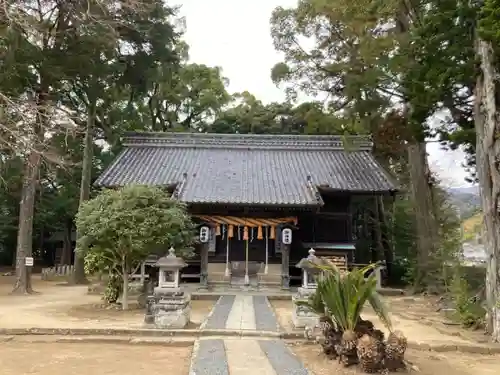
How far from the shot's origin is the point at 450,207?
66.8 feet

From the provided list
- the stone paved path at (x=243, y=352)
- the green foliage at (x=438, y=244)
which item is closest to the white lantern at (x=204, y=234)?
the stone paved path at (x=243, y=352)

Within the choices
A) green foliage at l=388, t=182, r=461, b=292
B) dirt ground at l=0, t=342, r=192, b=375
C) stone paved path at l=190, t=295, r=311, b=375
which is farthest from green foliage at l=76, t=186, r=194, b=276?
green foliage at l=388, t=182, r=461, b=292

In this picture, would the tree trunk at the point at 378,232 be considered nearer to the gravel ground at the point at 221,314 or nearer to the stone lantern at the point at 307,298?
the gravel ground at the point at 221,314

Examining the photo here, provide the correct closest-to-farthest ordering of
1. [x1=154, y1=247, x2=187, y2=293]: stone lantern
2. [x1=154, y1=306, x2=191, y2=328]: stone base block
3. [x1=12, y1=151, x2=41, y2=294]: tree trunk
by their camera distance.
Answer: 1. [x1=154, y1=306, x2=191, y2=328]: stone base block
2. [x1=154, y1=247, x2=187, y2=293]: stone lantern
3. [x1=12, y1=151, x2=41, y2=294]: tree trunk

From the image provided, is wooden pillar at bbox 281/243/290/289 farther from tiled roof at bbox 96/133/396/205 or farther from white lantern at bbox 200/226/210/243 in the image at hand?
white lantern at bbox 200/226/210/243

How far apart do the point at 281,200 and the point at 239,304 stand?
213 inches

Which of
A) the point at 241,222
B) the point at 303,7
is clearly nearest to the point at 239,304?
the point at 241,222

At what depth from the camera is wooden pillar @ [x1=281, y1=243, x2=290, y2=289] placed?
17000mm

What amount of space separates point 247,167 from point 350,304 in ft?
49.7

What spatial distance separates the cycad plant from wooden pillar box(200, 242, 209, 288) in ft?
32.6

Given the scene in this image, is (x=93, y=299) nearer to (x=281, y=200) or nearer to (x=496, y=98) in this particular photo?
(x=281, y=200)

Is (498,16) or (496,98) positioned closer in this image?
(498,16)

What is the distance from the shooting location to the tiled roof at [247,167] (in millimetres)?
18484

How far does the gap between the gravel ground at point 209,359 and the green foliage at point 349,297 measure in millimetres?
1923
